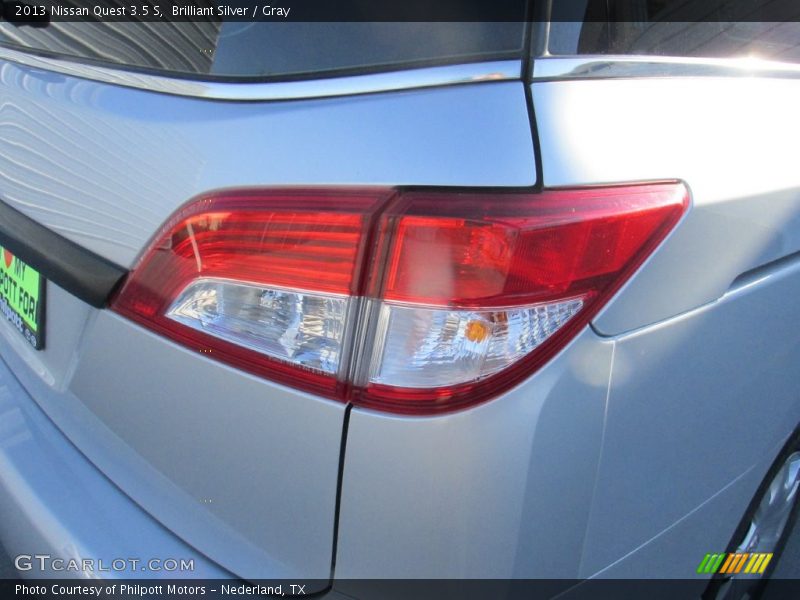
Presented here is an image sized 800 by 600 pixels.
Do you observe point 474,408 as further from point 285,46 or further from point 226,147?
point 285,46

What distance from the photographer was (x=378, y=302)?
106 cm

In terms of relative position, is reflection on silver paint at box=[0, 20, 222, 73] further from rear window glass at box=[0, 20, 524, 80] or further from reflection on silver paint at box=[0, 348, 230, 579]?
reflection on silver paint at box=[0, 348, 230, 579]

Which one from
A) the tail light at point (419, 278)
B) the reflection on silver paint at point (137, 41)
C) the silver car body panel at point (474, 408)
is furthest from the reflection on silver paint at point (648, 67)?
the reflection on silver paint at point (137, 41)

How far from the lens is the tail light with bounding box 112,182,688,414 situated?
3.40 ft

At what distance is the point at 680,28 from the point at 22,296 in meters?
1.45

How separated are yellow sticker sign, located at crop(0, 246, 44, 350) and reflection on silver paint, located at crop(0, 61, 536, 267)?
0.18 meters

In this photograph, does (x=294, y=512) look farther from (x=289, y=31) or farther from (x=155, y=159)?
(x=289, y=31)

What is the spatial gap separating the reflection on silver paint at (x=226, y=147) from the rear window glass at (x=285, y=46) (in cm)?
7

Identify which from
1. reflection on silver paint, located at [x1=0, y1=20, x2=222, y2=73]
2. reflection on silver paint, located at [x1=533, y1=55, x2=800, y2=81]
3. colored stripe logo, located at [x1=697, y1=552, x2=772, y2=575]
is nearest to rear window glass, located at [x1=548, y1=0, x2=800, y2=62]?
reflection on silver paint, located at [x1=533, y1=55, x2=800, y2=81]

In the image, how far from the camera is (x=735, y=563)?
5.84 ft

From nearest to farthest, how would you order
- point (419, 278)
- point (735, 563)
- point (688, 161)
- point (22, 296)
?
1. point (419, 278)
2. point (688, 161)
3. point (22, 296)
4. point (735, 563)

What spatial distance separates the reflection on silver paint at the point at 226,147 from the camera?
3.40 ft

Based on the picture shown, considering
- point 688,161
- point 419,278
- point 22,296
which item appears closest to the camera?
point 419,278

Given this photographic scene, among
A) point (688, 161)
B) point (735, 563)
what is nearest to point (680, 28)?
point (688, 161)
